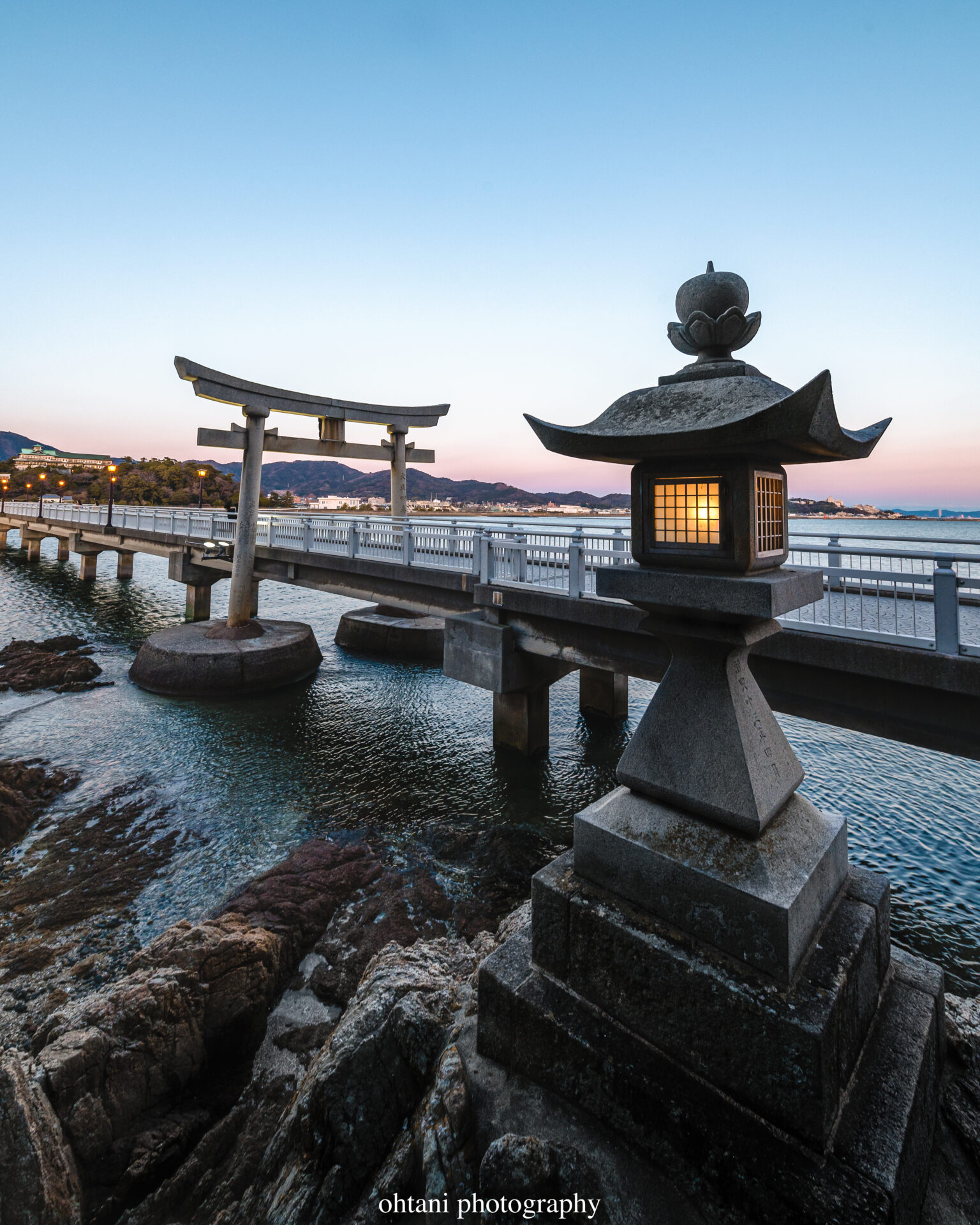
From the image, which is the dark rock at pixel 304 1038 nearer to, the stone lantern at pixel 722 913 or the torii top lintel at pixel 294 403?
the stone lantern at pixel 722 913

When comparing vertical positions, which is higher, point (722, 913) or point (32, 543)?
point (32, 543)

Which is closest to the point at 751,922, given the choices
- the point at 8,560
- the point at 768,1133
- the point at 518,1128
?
the point at 768,1133

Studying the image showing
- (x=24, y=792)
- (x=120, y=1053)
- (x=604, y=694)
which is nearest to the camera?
(x=120, y=1053)

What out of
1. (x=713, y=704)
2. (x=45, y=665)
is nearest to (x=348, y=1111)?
(x=713, y=704)

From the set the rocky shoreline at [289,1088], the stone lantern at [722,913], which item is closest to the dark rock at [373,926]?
the rocky shoreline at [289,1088]

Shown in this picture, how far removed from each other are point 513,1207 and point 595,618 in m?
6.67

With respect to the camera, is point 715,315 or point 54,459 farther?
point 54,459

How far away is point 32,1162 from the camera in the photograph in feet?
11.4

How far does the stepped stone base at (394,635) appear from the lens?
18969 millimetres

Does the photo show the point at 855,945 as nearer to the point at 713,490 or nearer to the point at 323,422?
the point at 713,490

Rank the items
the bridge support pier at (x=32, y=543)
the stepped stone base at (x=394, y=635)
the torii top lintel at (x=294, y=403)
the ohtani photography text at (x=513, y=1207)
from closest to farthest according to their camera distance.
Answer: the ohtani photography text at (x=513, y=1207), the torii top lintel at (x=294, y=403), the stepped stone base at (x=394, y=635), the bridge support pier at (x=32, y=543)

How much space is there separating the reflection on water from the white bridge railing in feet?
11.6

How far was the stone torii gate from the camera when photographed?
51.4 feet

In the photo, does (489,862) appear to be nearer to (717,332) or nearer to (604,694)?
(604,694)
